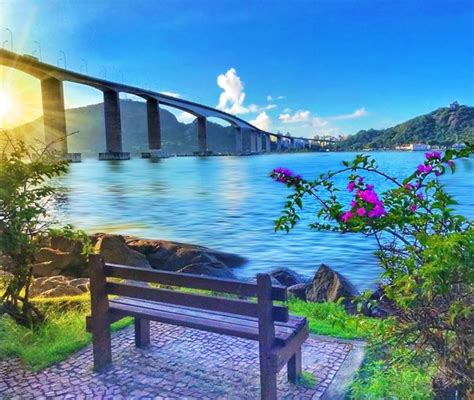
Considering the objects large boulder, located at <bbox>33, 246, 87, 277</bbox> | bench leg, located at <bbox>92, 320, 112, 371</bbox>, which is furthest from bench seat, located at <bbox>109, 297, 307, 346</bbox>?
large boulder, located at <bbox>33, 246, 87, 277</bbox>

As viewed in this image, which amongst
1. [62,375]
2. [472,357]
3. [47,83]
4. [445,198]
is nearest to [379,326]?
[472,357]

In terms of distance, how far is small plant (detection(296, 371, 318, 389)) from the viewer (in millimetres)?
2578

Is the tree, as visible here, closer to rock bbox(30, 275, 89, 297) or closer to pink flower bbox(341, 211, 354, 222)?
rock bbox(30, 275, 89, 297)

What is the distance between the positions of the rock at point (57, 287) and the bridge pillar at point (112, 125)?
37220mm

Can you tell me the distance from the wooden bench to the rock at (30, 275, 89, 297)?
6.27ft

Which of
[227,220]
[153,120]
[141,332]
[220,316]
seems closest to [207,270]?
[141,332]

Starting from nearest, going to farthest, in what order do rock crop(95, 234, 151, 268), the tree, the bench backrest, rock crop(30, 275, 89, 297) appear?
the bench backrest → the tree → rock crop(30, 275, 89, 297) → rock crop(95, 234, 151, 268)

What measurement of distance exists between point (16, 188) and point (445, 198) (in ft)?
9.81

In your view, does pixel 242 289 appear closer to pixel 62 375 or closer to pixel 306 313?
pixel 62 375

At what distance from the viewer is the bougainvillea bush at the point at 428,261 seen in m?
1.70

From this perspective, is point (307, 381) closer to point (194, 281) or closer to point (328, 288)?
point (194, 281)

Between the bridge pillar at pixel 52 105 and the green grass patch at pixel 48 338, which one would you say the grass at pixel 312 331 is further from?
the bridge pillar at pixel 52 105

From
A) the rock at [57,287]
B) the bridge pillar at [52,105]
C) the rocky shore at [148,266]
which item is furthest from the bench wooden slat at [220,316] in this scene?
the bridge pillar at [52,105]

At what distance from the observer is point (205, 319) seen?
2568mm
